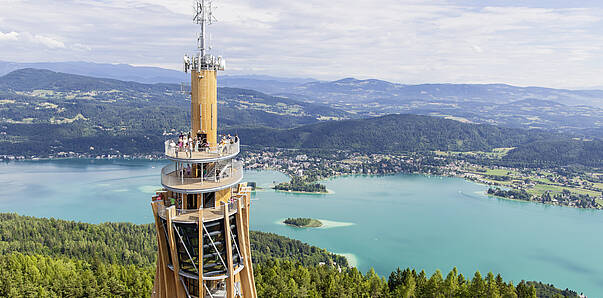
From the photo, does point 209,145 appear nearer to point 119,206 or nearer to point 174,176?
point 174,176

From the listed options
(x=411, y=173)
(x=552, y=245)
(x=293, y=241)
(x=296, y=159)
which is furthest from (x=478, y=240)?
(x=296, y=159)

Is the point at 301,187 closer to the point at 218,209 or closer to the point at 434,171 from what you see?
the point at 434,171

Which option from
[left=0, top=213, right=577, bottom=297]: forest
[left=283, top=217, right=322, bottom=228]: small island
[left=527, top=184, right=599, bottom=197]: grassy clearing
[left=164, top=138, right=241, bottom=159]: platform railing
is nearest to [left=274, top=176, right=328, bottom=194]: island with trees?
[left=283, top=217, right=322, bottom=228]: small island

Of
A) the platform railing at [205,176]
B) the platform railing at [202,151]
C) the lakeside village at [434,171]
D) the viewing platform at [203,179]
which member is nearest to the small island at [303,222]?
the lakeside village at [434,171]

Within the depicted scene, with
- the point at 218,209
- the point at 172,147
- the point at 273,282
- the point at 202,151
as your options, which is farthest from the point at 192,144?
the point at 273,282

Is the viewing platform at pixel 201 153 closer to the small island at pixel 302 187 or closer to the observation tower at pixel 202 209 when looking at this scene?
the observation tower at pixel 202 209

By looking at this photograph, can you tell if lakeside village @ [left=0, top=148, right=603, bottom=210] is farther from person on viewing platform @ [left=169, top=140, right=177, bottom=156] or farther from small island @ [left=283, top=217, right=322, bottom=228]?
person on viewing platform @ [left=169, top=140, right=177, bottom=156]
